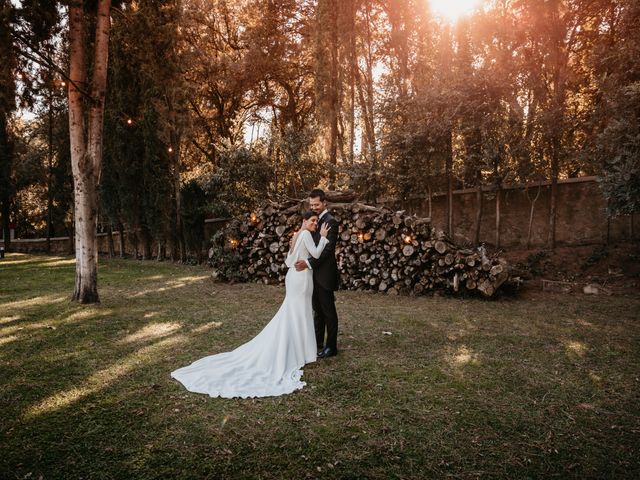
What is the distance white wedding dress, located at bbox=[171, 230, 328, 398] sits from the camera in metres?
3.81

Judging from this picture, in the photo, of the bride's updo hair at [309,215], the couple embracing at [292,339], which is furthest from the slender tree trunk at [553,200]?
the bride's updo hair at [309,215]

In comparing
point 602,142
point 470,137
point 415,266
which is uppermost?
point 470,137

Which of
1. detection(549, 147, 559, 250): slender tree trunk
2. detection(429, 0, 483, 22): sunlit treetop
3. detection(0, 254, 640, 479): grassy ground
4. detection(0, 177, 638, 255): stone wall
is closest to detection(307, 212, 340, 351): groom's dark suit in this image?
detection(0, 254, 640, 479): grassy ground

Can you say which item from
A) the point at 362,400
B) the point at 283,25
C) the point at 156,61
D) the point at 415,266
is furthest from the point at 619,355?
the point at 283,25

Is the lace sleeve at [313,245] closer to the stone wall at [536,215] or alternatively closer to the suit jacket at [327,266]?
the suit jacket at [327,266]

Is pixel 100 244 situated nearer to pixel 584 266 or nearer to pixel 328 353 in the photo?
pixel 328 353

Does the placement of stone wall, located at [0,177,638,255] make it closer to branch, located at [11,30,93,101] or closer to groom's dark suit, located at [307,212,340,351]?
groom's dark suit, located at [307,212,340,351]

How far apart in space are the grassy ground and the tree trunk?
1409 mm

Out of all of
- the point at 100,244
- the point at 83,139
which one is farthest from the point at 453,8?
the point at 100,244

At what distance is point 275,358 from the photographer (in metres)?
4.36

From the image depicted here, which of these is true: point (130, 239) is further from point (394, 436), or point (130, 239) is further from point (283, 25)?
point (394, 436)

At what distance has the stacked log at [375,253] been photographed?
8.34 metres

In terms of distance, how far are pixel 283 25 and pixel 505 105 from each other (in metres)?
12.1

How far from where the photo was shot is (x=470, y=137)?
10.8m
